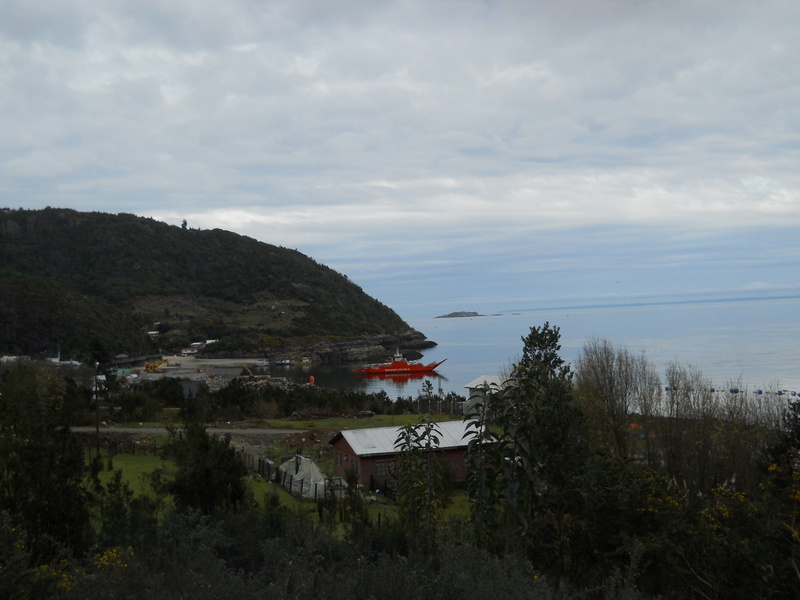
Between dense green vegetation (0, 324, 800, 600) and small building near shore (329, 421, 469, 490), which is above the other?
dense green vegetation (0, 324, 800, 600)

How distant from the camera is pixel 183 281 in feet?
367

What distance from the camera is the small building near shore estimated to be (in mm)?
17781

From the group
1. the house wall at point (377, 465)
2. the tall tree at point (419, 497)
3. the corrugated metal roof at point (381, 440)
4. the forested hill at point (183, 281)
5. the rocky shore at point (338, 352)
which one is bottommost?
the house wall at point (377, 465)

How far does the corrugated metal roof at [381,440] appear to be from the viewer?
59.5 feet

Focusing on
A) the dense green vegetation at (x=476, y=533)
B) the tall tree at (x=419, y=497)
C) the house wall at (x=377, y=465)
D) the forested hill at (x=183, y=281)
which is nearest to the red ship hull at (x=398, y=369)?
the forested hill at (x=183, y=281)

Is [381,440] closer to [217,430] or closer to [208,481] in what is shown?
[208,481]

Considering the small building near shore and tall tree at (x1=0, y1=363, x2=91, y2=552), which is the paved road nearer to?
the small building near shore

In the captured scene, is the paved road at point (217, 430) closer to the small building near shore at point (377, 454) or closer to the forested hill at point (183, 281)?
the small building near shore at point (377, 454)

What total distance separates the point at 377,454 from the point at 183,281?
10160 centimetres

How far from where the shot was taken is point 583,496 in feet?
23.8

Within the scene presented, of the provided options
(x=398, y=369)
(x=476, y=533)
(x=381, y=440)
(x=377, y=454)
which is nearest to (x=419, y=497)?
(x=476, y=533)

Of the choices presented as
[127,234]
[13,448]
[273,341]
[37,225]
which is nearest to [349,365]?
[273,341]

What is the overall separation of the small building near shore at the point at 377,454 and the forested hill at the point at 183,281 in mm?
62198

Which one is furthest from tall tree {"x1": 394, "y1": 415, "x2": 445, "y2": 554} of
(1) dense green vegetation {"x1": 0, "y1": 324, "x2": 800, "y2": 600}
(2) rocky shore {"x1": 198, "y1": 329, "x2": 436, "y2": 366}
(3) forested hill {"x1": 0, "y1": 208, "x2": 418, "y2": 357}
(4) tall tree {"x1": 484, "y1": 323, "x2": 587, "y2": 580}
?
(2) rocky shore {"x1": 198, "y1": 329, "x2": 436, "y2": 366}
